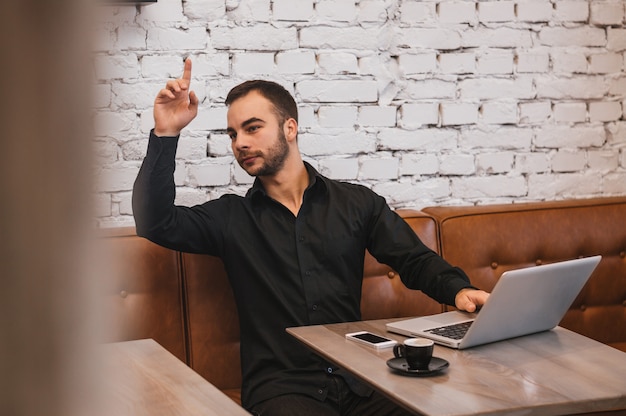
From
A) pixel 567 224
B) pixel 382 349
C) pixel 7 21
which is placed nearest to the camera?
pixel 7 21

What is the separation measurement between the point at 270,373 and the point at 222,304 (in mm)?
332

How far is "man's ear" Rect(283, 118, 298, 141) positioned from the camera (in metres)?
2.62

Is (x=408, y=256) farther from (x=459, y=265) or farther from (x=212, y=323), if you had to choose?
(x=212, y=323)

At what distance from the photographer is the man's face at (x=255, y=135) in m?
2.52

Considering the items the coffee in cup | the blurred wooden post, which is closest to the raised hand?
the coffee in cup

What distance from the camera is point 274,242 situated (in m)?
2.47

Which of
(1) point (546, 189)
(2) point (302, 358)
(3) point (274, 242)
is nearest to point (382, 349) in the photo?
(2) point (302, 358)

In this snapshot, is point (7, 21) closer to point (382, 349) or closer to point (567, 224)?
point (382, 349)

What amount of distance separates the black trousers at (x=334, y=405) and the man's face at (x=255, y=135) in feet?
2.22

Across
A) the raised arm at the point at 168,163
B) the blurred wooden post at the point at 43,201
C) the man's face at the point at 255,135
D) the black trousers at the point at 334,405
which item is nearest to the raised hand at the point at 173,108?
the raised arm at the point at 168,163

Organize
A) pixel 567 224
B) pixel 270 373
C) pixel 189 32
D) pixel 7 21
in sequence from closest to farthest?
pixel 7 21 → pixel 270 373 → pixel 189 32 → pixel 567 224

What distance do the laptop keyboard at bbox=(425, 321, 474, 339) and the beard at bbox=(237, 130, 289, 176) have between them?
78cm

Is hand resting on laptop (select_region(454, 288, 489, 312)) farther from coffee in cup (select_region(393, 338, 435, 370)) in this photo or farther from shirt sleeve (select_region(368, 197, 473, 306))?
coffee in cup (select_region(393, 338, 435, 370))

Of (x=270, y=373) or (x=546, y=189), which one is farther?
(x=546, y=189)
